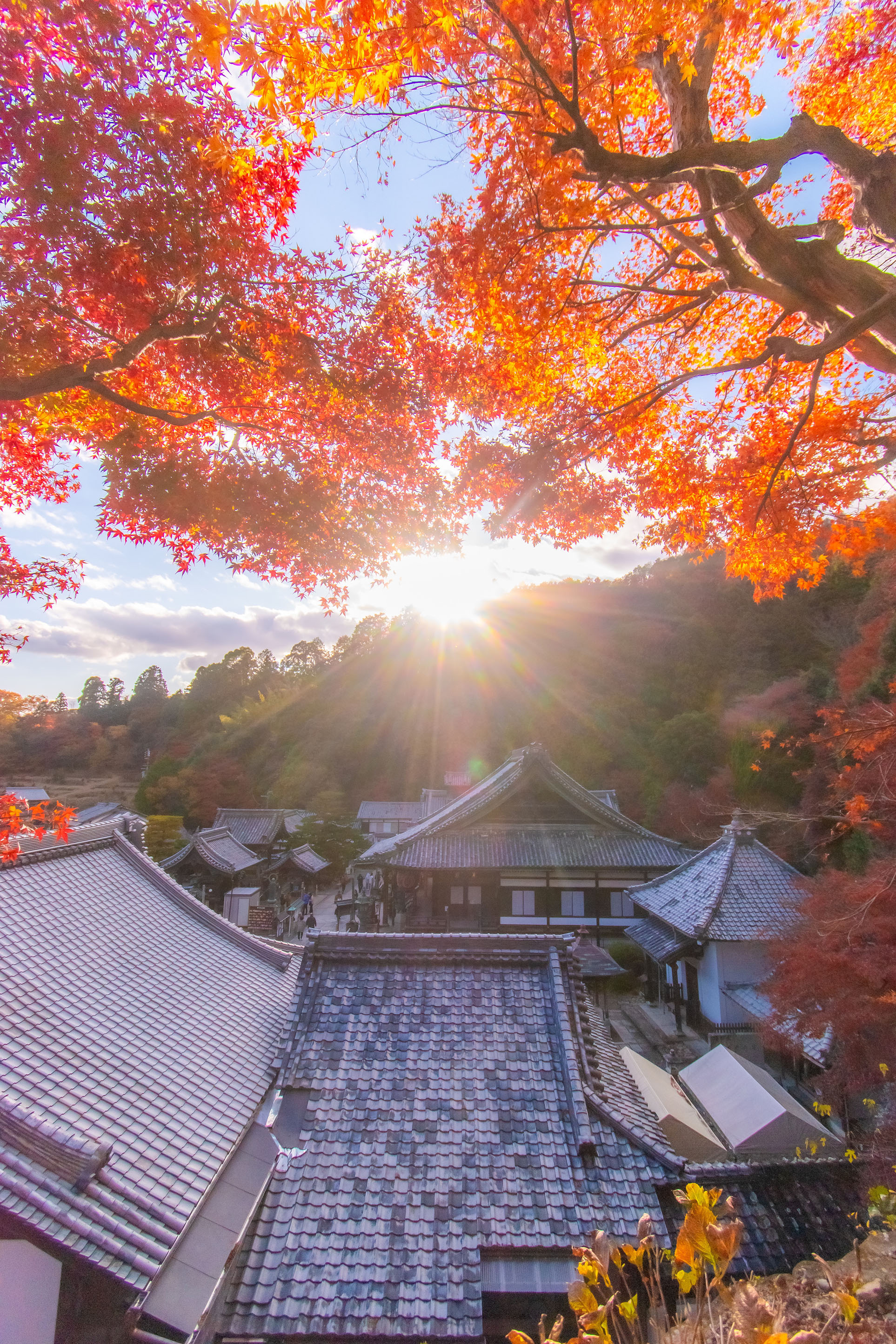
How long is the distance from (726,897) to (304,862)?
24.5 metres

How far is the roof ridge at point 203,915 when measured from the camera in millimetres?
11375

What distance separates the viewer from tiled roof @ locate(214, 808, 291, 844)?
39625 millimetres

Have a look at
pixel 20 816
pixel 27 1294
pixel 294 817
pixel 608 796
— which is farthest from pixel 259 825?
pixel 27 1294

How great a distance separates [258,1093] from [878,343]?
387 inches

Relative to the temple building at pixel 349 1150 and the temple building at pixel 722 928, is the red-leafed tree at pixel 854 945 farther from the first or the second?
the temple building at pixel 722 928

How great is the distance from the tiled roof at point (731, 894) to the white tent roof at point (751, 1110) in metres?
4.14

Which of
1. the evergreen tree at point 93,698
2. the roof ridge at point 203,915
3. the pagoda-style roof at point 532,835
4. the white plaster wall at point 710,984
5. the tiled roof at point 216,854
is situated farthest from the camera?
the evergreen tree at point 93,698

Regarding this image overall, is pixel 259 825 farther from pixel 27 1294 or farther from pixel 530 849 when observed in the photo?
pixel 27 1294

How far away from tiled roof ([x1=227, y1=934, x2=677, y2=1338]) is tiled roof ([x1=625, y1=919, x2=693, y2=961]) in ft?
23.5

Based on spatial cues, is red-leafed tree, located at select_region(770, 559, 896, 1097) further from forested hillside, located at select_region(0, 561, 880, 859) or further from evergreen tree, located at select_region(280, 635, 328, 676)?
evergreen tree, located at select_region(280, 635, 328, 676)

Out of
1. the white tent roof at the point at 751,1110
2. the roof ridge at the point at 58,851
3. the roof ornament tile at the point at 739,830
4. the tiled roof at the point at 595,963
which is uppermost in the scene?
the roof ridge at the point at 58,851

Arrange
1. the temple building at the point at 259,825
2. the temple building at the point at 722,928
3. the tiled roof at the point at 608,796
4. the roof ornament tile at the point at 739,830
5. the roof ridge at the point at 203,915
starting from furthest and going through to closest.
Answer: the temple building at the point at 259,825
the tiled roof at the point at 608,796
the roof ornament tile at the point at 739,830
the temple building at the point at 722,928
the roof ridge at the point at 203,915

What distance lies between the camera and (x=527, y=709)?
43438 millimetres

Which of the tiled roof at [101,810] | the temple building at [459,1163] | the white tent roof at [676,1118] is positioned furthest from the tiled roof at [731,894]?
the tiled roof at [101,810]
